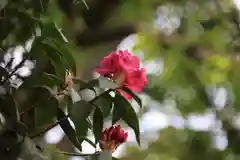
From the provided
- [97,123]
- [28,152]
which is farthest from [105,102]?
[28,152]

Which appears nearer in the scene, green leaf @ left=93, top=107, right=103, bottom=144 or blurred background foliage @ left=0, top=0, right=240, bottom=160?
green leaf @ left=93, top=107, right=103, bottom=144

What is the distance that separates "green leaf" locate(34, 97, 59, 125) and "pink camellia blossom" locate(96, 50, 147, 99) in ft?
0.26

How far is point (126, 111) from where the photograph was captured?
0.71 metres

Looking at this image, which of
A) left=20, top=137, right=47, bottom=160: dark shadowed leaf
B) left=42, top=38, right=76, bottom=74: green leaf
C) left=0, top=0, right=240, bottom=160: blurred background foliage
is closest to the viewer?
left=20, top=137, right=47, bottom=160: dark shadowed leaf

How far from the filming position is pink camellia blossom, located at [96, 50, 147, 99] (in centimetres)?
70

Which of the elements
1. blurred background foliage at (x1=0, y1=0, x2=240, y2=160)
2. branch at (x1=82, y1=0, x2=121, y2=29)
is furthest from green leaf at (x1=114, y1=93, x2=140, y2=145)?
branch at (x1=82, y1=0, x2=121, y2=29)

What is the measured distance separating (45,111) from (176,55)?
1.34 metres

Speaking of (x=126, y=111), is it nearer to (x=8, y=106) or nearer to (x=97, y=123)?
(x=97, y=123)

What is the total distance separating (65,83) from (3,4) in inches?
5.3

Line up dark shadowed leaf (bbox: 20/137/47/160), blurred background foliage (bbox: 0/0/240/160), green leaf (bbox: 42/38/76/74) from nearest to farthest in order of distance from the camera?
dark shadowed leaf (bbox: 20/137/47/160) < green leaf (bbox: 42/38/76/74) < blurred background foliage (bbox: 0/0/240/160)

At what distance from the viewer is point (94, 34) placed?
5.97 ft

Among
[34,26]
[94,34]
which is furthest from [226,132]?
[34,26]

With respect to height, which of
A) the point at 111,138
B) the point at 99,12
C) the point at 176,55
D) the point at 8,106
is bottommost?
the point at 176,55

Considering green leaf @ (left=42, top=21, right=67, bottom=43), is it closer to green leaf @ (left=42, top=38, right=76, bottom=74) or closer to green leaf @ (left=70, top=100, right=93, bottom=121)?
green leaf @ (left=42, top=38, right=76, bottom=74)
